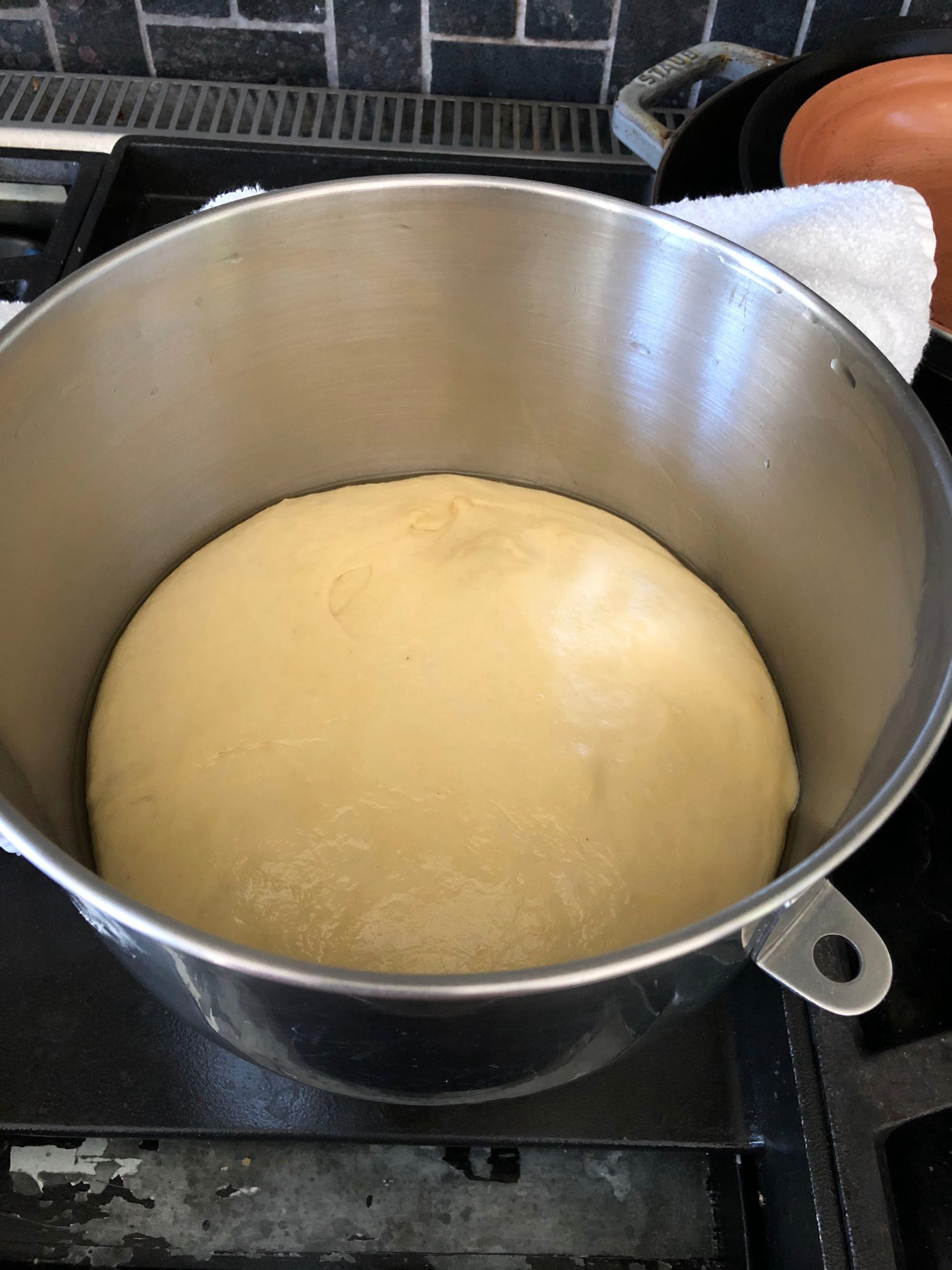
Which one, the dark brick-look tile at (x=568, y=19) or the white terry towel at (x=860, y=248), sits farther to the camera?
the dark brick-look tile at (x=568, y=19)

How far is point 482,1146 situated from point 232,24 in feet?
4.08

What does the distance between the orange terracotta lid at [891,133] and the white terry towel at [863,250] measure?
145 millimetres

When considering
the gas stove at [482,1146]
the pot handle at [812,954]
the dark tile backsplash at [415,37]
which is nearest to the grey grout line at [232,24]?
the dark tile backsplash at [415,37]

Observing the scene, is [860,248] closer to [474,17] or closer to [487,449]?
[487,449]

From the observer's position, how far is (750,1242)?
2.19 ft

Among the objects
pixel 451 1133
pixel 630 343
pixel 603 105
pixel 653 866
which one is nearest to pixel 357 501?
pixel 630 343

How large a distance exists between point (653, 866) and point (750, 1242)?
0.87ft

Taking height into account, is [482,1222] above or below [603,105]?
below

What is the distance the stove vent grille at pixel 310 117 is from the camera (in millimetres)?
1150

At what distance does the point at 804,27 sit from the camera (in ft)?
3.77

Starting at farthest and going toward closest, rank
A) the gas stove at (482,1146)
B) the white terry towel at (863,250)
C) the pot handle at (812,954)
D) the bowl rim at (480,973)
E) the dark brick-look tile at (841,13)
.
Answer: the dark brick-look tile at (841,13) → the white terry towel at (863,250) → the gas stove at (482,1146) → the pot handle at (812,954) → the bowl rim at (480,973)

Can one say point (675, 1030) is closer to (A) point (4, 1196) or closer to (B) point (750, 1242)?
(B) point (750, 1242)

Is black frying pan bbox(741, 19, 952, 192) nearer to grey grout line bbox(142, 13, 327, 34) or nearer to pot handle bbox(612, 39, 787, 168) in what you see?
pot handle bbox(612, 39, 787, 168)

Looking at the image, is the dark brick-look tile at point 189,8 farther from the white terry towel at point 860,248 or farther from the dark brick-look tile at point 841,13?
the dark brick-look tile at point 841,13
